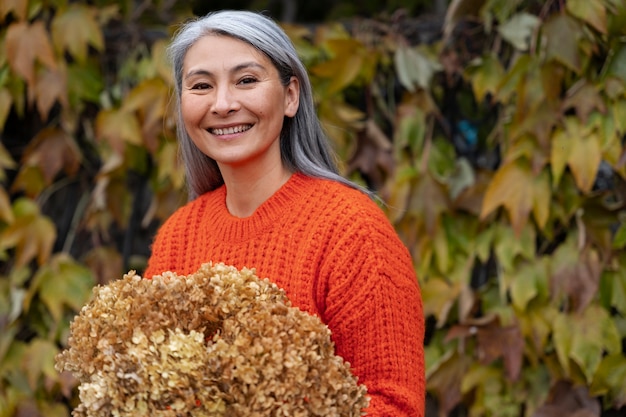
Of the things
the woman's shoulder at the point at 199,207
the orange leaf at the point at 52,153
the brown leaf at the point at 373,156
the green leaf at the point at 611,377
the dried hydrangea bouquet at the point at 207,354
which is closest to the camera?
the dried hydrangea bouquet at the point at 207,354

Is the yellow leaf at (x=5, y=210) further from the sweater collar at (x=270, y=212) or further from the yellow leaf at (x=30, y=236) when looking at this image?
the sweater collar at (x=270, y=212)

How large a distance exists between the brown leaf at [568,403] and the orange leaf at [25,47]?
1.71 meters

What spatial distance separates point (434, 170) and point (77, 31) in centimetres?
115

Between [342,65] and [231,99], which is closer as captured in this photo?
[231,99]

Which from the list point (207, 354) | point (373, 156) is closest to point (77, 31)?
point (373, 156)

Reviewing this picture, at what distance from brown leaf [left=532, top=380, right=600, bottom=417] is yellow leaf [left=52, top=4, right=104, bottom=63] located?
5.35 ft

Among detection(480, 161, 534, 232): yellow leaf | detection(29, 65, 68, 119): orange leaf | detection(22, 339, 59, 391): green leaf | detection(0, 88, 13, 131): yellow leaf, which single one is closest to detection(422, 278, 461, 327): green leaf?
detection(480, 161, 534, 232): yellow leaf

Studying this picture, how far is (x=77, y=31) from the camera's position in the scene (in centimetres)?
273

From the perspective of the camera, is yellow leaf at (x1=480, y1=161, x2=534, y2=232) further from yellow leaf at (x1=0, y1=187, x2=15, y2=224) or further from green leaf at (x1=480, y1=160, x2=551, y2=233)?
yellow leaf at (x1=0, y1=187, x2=15, y2=224)

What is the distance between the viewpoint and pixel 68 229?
9.76 feet

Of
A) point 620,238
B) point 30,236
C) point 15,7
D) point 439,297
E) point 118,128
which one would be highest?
point 15,7

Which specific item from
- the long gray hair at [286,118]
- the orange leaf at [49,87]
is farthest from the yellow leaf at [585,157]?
the orange leaf at [49,87]

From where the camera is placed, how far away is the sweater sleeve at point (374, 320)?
146 centimetres

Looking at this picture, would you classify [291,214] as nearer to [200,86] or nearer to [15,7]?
[200,86]
